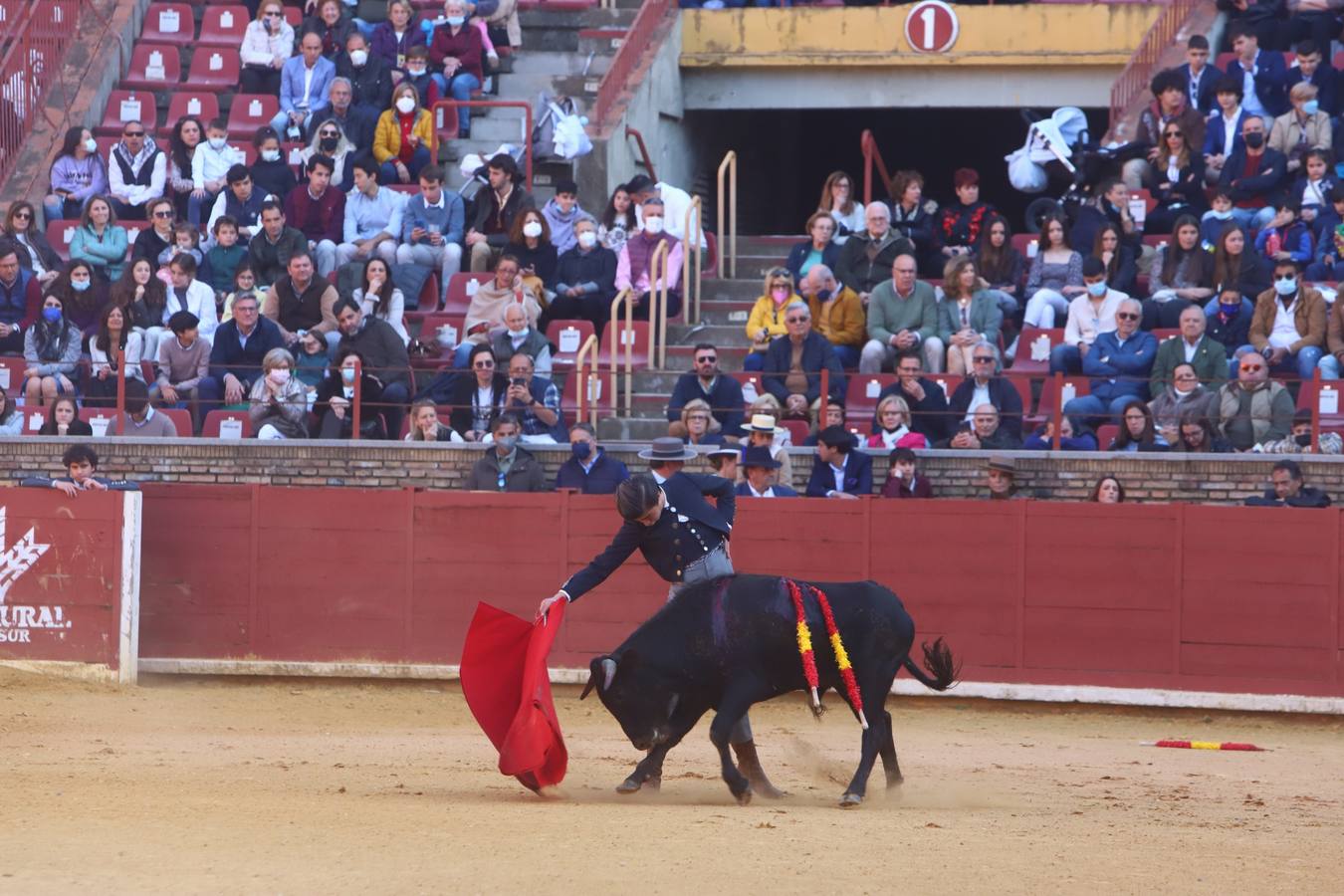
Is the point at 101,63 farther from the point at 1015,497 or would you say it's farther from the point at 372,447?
the point at 1015,497

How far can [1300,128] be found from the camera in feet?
52.6

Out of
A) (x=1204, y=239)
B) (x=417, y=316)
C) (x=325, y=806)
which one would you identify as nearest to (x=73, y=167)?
(x=417, y=316)

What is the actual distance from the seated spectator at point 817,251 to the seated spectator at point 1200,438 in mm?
3427

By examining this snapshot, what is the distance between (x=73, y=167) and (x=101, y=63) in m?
2.31

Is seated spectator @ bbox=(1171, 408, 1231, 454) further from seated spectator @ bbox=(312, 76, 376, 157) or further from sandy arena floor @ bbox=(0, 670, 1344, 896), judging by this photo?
seated spectator @ bbox=(312, 76, 376, 157)

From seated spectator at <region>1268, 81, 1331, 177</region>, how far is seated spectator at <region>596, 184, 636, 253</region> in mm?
5093

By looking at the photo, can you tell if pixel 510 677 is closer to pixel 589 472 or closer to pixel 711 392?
pixel 589 472

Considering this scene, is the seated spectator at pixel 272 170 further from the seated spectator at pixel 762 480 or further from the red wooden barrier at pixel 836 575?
the seated spectator at pixel 762 480

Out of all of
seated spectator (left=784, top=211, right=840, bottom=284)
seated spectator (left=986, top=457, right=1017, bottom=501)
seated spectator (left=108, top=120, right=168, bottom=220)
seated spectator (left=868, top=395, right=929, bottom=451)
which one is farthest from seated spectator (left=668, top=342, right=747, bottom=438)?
seated spectator (left=108, top=120, right=168, bottom=220)

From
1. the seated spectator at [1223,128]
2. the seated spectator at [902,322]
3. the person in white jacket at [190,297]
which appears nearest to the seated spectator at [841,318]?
the seated spectator at [902,322]

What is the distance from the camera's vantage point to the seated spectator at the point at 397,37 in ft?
62.0

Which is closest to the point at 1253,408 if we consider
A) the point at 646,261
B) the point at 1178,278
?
the point at 1178,278

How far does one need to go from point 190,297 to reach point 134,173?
2.36 meters

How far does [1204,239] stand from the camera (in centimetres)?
1526
